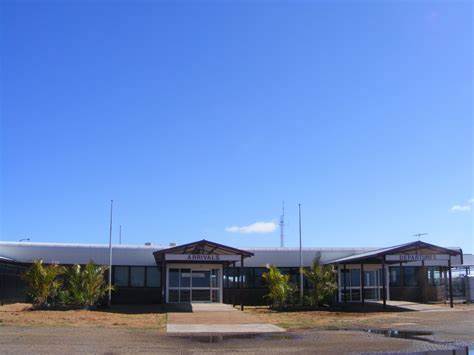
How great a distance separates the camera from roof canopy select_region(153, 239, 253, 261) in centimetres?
2952

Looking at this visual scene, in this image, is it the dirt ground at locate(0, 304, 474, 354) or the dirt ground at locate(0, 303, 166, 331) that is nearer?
the dirt ground at locate(0, 304, 474, 354)

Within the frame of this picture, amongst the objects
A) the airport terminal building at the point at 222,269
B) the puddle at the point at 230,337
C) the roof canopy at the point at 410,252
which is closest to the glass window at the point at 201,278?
the airport terminal building at the point at 222,269

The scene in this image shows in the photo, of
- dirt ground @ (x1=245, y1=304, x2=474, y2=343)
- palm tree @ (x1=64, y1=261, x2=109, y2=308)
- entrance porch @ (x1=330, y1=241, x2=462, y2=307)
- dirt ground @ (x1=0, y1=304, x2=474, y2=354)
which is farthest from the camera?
entrance porch @ (x1=330, y1=241, x2=462, y2=307)

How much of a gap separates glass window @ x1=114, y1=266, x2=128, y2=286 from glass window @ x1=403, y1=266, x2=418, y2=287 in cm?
1708

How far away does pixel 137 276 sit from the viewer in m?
35.3

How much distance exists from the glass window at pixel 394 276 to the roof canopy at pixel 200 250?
12.2 metres

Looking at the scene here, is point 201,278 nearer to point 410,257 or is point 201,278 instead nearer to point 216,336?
point 410,257

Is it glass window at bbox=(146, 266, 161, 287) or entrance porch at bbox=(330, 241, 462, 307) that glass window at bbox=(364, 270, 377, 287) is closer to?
entrance porch at bbox=(330, 241, 462, 307)

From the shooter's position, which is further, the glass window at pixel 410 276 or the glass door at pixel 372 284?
the glass window at pixel 410 276

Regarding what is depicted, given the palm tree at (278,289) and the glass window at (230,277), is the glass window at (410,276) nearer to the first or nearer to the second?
the palm tree at (278,289)

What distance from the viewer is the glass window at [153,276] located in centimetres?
3531

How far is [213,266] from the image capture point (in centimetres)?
3409

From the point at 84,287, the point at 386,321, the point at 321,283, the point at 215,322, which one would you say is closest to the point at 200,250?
the point at 84,287

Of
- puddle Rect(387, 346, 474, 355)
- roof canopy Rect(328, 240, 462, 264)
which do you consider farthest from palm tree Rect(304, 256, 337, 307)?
puddle Rect(387, 346, 474, 355)
